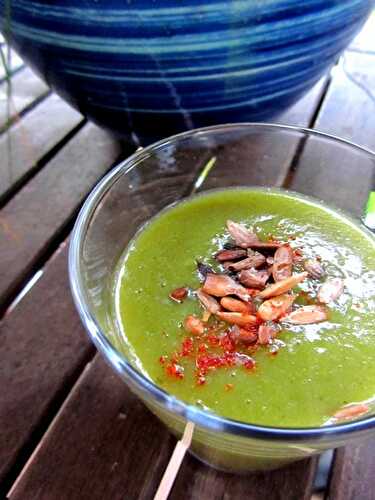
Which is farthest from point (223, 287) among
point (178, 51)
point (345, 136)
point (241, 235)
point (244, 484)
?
point (345, 136)

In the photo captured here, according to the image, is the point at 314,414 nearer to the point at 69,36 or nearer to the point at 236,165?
the point at 236,165

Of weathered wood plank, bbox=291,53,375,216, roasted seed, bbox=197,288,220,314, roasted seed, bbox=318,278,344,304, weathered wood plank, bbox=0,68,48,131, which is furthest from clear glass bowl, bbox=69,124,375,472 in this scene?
weathered wood plank, bbox=0,68,48,131

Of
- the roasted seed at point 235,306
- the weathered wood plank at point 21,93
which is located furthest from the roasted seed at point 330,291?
the weathered wood plank at point 21,93

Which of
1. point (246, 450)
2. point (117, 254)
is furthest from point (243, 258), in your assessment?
point (246, 450)

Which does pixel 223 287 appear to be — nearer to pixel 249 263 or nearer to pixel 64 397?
pixel 249 263

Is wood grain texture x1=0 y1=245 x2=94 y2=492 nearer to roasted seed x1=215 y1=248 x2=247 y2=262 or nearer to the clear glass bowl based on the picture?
the clear glass bowl
